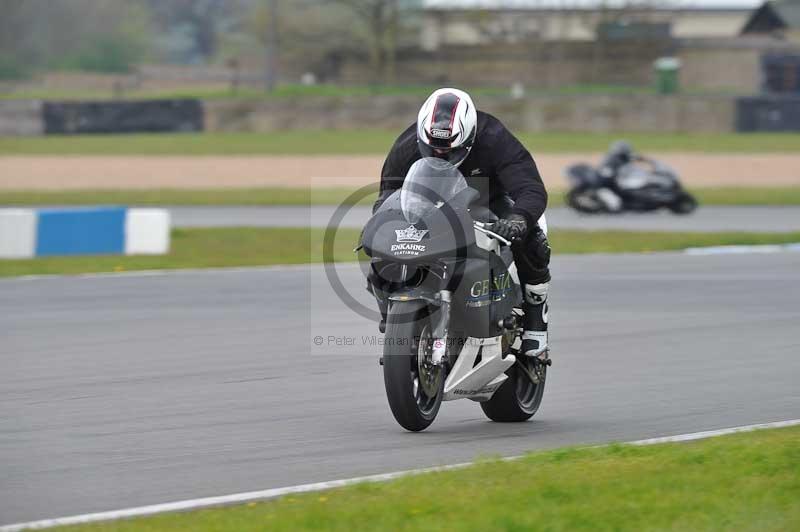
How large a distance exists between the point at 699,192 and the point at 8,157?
1865 cm

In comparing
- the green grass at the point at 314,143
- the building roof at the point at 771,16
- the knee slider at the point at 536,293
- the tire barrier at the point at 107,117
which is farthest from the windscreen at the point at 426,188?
the building roof at the point at 771,16

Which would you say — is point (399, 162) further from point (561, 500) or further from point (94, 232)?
point (94, 232)

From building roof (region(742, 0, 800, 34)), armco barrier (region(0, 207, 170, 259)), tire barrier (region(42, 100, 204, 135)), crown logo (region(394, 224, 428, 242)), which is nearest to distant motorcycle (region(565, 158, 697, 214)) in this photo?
armco barrier (region(0, 207, 170, 259))

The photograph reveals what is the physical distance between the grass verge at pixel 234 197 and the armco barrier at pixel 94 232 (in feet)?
27.0

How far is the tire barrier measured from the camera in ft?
142

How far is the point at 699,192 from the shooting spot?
29.2 metres

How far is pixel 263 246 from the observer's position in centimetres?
1836

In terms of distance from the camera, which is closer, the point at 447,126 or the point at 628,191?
the point at 447,126

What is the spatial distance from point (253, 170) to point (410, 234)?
28.6 m

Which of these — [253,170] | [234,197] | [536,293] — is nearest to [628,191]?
[234,197]

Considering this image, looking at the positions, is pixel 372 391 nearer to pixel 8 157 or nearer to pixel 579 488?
pixel 579 488

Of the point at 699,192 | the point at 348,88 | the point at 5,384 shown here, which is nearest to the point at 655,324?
the point at 5,384

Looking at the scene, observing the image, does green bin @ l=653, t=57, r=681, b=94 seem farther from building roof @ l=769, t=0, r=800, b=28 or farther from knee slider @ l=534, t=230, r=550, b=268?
knee slider @ l=534, t=230, r=550, b=268

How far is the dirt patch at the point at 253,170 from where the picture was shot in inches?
1220
